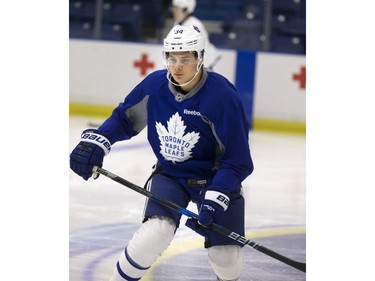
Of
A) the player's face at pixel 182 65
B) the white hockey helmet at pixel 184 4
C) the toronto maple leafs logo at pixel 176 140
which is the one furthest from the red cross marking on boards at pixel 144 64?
the player's face at pixel 182 65

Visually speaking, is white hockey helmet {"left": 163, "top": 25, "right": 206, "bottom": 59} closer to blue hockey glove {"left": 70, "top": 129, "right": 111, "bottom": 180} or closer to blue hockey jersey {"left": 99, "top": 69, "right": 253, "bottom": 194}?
blue hockey jersey {"left": 99, "top": 69, "right": 253, "bottom": 194}

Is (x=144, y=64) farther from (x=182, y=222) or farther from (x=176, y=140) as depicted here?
(x=176, y=140)

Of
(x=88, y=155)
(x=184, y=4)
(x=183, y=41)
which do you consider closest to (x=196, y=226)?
(x=88, y=155)

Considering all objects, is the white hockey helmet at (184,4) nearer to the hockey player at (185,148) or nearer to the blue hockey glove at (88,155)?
the hockey player at (185,148)

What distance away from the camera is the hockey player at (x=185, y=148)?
7.67ft

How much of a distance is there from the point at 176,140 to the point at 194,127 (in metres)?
0.07

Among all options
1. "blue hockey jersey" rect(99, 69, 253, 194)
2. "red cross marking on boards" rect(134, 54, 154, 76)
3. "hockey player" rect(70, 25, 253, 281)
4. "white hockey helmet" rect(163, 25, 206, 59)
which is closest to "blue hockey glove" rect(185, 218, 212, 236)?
"hockey player" rect(70, 25, 253, 281)

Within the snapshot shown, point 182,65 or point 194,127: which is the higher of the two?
point 182,65

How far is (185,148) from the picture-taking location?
2.44m
